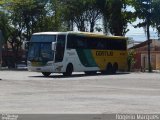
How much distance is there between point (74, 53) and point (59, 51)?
2221 millimetres

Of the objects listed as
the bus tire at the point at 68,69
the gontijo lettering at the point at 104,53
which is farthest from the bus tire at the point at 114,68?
the bus tire at the point at 68,69

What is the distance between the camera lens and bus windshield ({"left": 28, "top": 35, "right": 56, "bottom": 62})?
36.6 metres

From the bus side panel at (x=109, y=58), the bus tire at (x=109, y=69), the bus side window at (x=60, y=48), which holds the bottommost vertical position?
the bus tire at (x=109, y=69)

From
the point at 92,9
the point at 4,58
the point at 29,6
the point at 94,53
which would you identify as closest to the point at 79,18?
the point at 92,9

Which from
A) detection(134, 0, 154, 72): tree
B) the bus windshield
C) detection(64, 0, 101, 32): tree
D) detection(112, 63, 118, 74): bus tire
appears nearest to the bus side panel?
detection(112, 63, 118, 74): bus tire

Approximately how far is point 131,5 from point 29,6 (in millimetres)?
14122

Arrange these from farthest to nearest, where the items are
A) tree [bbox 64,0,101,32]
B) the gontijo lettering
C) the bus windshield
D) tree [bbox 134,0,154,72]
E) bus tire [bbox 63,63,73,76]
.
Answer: tree [bbox 64,0,101,32]
tree [bbox 134,0,154,72]
the gontijo lettering
bus tire [bbox 63,63,73,76]
the bus windshield

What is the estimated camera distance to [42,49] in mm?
36844

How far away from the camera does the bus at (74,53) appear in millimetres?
36812

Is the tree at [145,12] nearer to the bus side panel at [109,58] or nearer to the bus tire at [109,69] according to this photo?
the bus side panel at [109,58]

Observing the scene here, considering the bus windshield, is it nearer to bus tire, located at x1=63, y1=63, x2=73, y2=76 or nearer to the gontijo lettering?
bus tire, located at x1=63, y1=63, x2=73, y2=76

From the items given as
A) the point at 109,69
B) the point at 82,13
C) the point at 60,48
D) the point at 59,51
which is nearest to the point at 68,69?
the point at 59,51

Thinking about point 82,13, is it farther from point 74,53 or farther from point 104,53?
point 74,53

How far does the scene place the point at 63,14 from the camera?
6269cm
